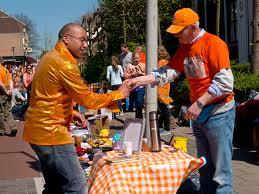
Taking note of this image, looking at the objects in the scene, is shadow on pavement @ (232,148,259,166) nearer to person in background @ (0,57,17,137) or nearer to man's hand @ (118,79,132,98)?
man's hand @ (118,79,132,98)

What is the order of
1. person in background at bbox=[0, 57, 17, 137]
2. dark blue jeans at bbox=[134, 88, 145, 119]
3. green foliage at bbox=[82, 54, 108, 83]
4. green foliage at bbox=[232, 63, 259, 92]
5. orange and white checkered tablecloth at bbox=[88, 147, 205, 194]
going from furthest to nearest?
green foliage at bbox=[82, 54, 108, 83]
person in background at bbox=[0, 57, 17, 137]
dark blue jeans at bbox=[134, 88, 145, 119]
green foliage at bbox=[232, 63, 259, 92]
orange and white checkered tablecloth at bbox=[88, 147, 205, 194]

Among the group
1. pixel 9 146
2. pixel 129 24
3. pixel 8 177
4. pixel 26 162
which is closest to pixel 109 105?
pixel 8 177

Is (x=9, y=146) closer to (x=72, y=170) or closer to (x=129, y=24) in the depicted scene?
(x=72, y=170)

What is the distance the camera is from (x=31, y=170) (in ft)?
27.1

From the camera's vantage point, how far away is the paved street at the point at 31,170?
6557mm

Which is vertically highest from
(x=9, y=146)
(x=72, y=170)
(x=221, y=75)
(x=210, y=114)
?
(x=221, y=75)

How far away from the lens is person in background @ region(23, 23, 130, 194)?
14.6ft

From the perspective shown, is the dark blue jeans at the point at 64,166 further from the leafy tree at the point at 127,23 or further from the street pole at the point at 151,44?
the leafy tree at the point at 127,23

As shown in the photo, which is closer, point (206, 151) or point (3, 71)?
point (206, 151)

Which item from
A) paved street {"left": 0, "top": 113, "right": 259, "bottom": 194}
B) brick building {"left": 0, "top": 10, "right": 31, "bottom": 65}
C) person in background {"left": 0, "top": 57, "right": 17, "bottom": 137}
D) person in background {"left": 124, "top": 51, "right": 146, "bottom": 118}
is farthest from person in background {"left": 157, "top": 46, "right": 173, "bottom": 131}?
brick building {"left": 0, "top": 10, "right": 31, "bottom": 65}

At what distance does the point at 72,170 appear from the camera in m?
4.51

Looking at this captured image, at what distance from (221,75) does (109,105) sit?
3.21 feet

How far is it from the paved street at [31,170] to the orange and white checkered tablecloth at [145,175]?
1.54m

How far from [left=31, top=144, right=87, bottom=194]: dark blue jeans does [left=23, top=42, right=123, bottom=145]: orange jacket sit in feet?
0.20
